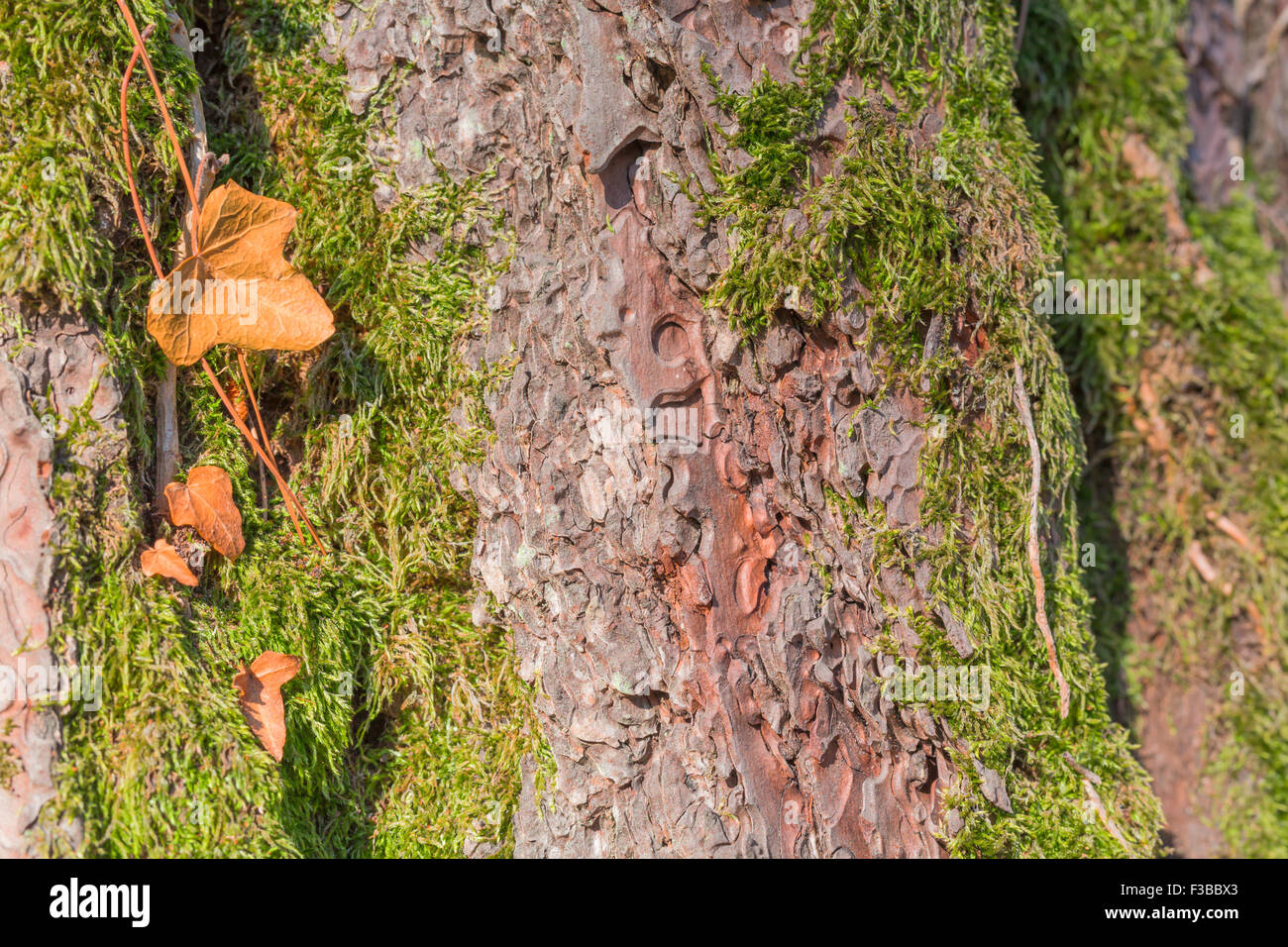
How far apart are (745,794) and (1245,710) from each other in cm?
172

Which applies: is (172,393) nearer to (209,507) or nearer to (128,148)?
(209,507)

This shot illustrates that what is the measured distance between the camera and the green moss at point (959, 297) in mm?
1550

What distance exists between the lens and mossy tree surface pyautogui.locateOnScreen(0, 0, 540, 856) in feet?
4.76

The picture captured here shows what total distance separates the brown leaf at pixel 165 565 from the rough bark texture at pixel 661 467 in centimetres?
59

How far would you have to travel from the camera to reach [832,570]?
1616 mm

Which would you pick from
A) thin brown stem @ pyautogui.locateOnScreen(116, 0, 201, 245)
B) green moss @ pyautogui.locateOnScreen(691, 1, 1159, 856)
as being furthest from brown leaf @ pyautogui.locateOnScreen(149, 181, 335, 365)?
green moss @ pyautogui.locateOnScreen(691, 1, 1159, 856)

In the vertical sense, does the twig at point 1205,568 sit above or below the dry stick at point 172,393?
below

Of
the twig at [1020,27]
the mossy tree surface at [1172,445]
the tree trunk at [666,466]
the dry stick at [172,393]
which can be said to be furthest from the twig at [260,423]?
the mossy tree surface at [1172,445]

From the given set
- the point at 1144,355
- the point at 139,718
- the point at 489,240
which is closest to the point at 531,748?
the point at 139,718

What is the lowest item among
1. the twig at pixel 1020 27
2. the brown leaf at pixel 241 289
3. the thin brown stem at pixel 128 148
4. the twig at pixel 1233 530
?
the twig at pixel 1233 530

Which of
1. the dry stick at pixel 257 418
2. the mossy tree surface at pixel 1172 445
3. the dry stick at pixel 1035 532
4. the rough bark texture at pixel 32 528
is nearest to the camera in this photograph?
the rough bark texture at pixel 32 528

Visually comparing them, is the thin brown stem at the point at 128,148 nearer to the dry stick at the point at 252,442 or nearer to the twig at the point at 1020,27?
the dry stick at the point at 252,442

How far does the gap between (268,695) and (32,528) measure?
0.52 meters

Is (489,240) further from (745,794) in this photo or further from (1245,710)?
A: (1245,710)
